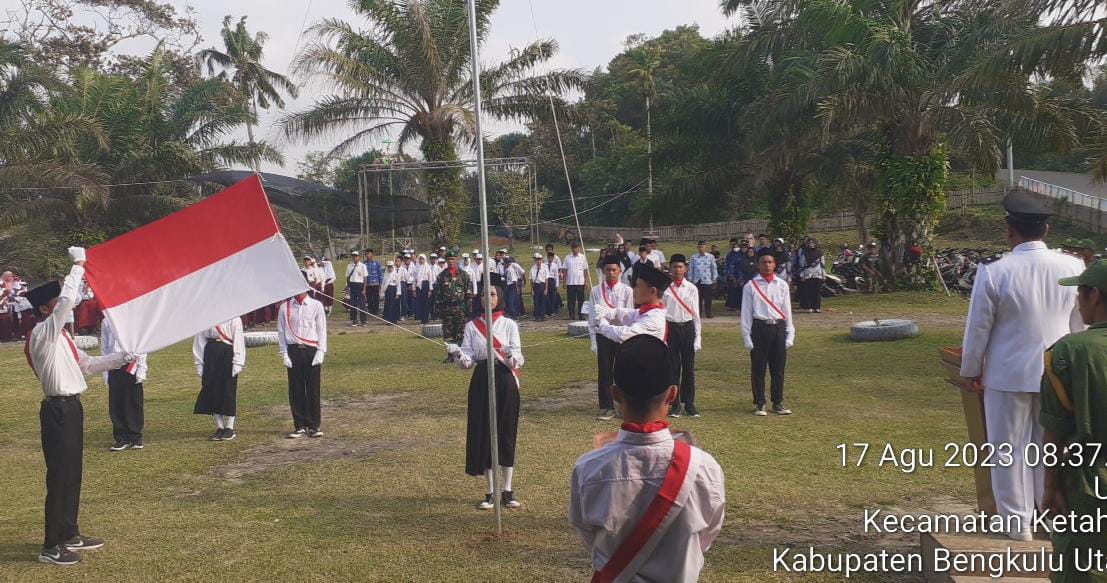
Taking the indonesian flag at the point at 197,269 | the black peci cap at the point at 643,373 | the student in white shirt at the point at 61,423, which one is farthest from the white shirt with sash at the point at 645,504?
the student in white shirt at the point at 61,423

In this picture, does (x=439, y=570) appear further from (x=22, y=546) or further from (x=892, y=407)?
(x=892, y=407)

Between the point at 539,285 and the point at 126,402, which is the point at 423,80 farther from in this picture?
the point at 126,402

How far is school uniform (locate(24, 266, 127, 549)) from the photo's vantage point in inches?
248

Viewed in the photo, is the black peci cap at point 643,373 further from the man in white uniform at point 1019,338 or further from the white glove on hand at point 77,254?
the white glove on hand at point 77,254

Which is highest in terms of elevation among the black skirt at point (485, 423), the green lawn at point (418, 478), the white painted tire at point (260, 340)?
the black skirt at point (485, 423)

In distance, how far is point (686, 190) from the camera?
25875 mm

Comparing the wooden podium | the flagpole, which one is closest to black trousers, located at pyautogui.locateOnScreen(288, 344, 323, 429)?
the flagpole

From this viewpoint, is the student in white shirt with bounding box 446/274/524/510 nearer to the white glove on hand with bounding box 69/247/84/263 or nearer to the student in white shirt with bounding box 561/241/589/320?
the white glove on hand with bounding box 69/247/84/263

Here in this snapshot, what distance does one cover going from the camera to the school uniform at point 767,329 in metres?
10.3

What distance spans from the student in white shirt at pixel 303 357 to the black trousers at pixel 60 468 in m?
3.82

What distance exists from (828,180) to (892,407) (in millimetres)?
16175

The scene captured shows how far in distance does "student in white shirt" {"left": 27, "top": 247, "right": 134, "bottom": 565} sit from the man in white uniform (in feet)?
18.3

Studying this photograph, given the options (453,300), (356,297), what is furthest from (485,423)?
(356,297)

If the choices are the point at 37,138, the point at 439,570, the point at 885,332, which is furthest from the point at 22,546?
the point at 37,138
